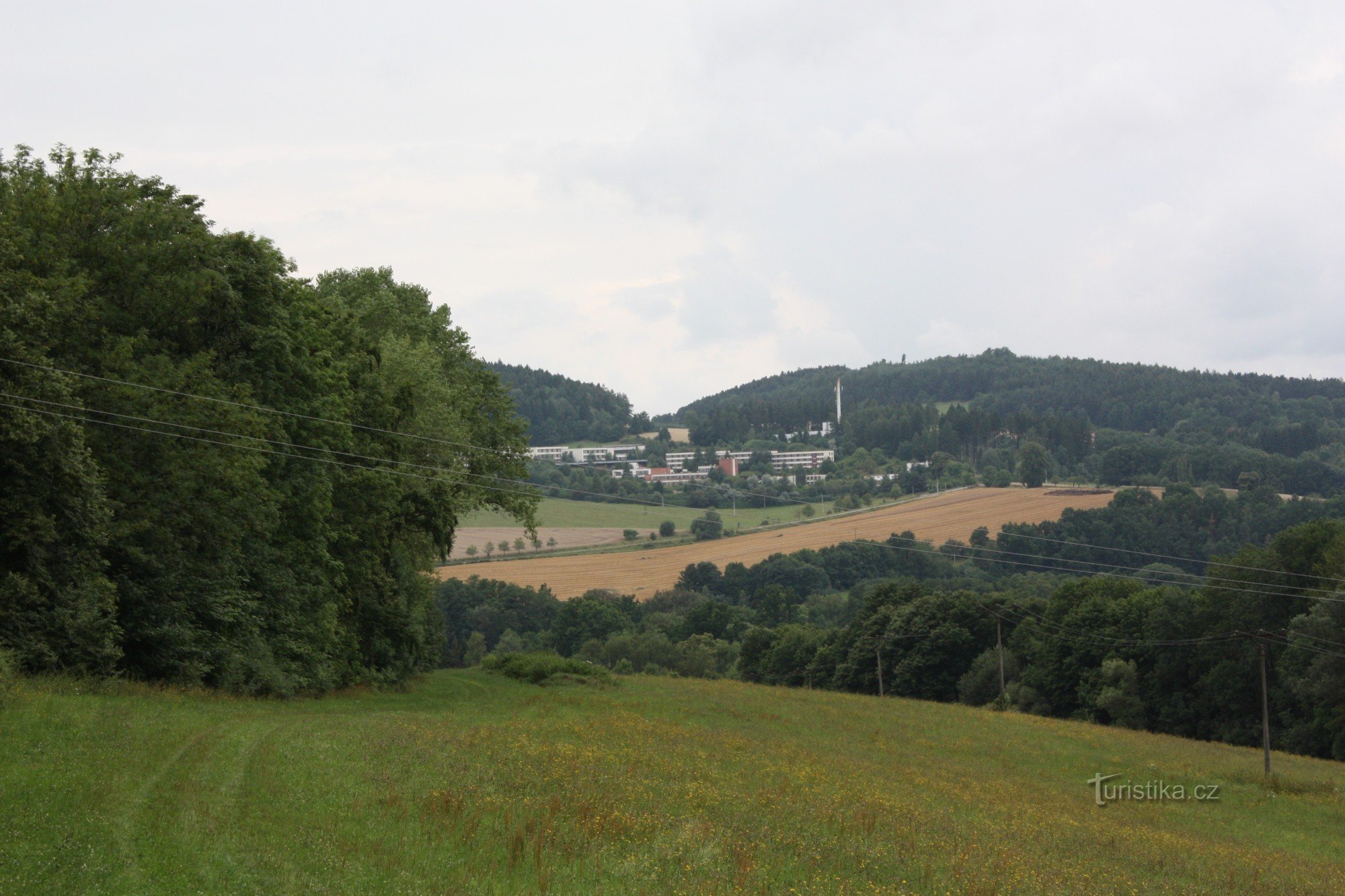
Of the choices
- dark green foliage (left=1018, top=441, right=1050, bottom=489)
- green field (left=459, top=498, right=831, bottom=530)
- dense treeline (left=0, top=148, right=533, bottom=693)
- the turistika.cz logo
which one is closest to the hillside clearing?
green field (left=459, top=498, right=831, bottom=530)

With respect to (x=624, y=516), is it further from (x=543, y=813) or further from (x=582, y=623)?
(x=543, y=813)

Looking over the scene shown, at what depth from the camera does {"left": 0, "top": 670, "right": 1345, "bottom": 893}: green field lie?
12.6m

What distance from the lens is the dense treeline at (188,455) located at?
938 inches

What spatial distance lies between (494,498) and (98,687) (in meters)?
22.9

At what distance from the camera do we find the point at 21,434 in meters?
22.1

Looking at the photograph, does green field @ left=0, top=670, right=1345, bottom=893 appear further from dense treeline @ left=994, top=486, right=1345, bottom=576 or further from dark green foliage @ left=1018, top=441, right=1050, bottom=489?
dark green foliage @ left=1018, top=441, right=1050, bottom=489

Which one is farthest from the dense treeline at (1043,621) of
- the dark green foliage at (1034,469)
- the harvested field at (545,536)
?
the dark green foliage at (1034,469)

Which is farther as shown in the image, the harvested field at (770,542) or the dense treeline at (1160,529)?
the dense treeline at (1160,529)

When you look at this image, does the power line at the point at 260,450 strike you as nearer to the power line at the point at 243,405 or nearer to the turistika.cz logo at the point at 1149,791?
the power line at the point at 243,405

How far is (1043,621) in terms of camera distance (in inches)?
3157

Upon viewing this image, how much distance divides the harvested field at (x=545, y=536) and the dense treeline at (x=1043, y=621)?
59.6 ft

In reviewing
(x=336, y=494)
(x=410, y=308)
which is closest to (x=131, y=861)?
(x=336, y=494)

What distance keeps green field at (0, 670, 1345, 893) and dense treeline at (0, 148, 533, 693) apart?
8.70 ft

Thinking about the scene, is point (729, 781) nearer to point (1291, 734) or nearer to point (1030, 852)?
point (1030, 852)
